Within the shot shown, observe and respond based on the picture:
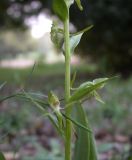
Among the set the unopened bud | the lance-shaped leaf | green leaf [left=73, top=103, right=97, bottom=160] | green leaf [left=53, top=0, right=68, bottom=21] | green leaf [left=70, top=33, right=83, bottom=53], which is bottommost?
green leaf [left=73, top=103, right=97, bottom=160]

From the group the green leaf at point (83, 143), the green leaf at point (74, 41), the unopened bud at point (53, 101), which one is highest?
the green leaf at point (74, 41)

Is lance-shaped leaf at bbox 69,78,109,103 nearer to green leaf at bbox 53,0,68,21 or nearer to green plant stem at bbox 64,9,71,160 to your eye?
green plant stem at bbox 64,9,71,160

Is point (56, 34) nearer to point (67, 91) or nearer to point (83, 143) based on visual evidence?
point (67, 91)

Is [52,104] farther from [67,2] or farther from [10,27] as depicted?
[10,27]

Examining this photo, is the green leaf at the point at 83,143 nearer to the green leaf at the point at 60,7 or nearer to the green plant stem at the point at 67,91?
the green plant stem at the point at 67,91

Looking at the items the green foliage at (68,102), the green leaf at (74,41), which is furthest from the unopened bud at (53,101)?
the green leaf at (74,41)

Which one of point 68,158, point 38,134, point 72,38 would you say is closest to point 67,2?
point 72,38

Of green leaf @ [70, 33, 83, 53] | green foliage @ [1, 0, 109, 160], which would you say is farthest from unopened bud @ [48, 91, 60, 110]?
green leaf @ [70, 33, 83, 53]

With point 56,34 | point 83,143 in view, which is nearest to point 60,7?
point 56,34
